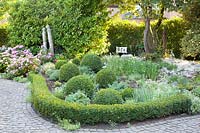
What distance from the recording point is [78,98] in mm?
6340

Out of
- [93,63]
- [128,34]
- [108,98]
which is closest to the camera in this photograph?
[108,98]

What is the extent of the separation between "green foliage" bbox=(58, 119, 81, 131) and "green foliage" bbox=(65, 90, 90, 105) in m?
0.81

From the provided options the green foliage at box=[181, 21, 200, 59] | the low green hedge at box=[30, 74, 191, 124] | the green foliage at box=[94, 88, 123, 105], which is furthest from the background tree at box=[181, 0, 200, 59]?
the green foliage at box=[94, 88, 123, 105]

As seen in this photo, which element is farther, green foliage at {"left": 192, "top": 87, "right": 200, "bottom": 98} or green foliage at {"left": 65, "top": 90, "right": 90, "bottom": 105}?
green foliage at {"left": 192, "top": 87, "right": 200, "bottom": 98}

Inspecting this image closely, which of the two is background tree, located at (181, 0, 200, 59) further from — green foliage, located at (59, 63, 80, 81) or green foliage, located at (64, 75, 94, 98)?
green foliage, located at (64, 75, 94, 98)

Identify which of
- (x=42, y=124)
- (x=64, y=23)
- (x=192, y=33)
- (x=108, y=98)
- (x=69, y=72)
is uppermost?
(x=64, y=23)

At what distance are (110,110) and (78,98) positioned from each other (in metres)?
1.07

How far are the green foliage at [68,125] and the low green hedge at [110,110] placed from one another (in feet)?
0.29

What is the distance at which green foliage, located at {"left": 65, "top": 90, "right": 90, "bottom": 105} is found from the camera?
20.4ft

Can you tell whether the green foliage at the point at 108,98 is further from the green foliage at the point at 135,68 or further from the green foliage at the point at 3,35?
the green foliage at the point at 3,35

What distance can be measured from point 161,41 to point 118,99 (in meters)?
10.6

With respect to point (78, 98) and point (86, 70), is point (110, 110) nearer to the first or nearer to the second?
point (78, 98)

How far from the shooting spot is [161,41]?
1612 cm

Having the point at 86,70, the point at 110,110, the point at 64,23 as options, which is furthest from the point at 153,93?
the point at 64,23
